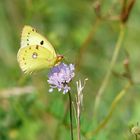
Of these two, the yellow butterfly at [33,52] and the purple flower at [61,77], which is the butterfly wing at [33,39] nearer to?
the yellow butterfly at [33,52]

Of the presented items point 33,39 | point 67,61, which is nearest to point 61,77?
point 33,39

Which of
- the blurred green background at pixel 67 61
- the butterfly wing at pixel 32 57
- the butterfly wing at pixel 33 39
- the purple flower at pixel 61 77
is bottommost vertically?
the purple flower at pixel 61 77

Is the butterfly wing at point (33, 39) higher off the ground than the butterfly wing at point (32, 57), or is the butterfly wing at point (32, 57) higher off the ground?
the butterfly wing at point (33, 39)

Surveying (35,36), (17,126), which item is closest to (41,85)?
(17,126)

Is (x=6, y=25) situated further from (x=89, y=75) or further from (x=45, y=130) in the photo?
(x=45, y=130)

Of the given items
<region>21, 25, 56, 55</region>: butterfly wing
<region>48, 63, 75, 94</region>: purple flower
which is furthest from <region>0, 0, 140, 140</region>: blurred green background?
<region>21, 25, 56, 55</region>: butterfly wing

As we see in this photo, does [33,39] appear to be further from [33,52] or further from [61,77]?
[61,77]

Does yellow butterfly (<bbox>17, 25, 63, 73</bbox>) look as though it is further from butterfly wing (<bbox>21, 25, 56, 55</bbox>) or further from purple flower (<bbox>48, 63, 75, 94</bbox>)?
purple flower (<bbox>48, 63, 75, 94</bbox>)

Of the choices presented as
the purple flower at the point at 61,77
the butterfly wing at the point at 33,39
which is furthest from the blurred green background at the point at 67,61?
the butterfly wing at the point at 33,39
